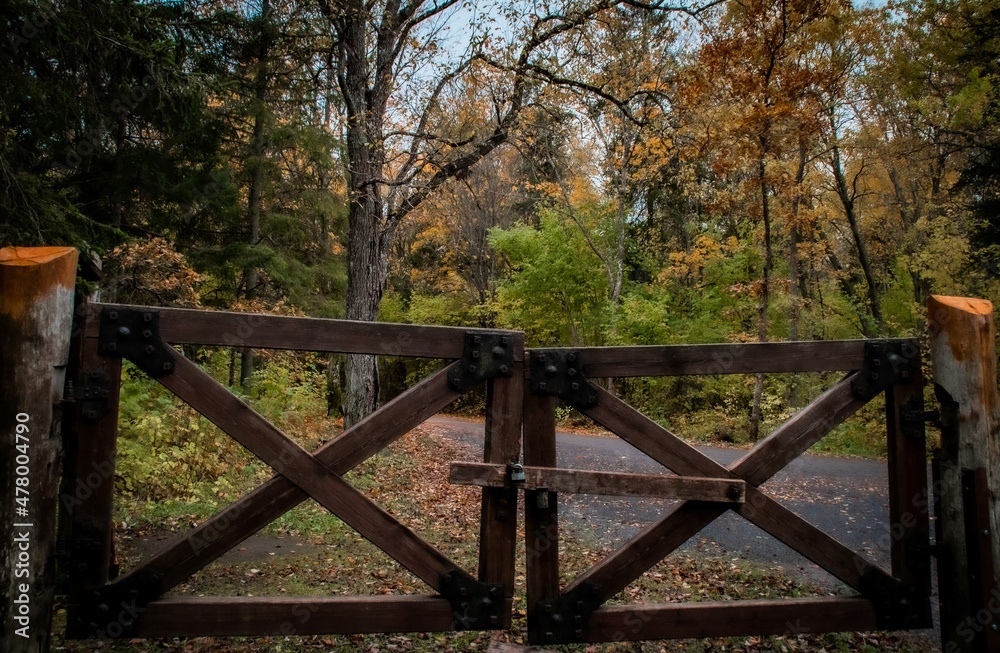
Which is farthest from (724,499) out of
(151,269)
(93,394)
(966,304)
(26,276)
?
(151,269)

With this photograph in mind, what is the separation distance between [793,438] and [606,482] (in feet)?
3.69

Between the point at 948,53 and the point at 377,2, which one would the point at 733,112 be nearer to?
the point at 948,53

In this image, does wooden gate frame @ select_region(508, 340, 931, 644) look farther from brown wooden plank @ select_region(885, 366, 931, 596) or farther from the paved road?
the paved road

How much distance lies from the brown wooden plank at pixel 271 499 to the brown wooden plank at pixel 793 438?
170 centimetres

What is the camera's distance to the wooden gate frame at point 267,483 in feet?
9.36

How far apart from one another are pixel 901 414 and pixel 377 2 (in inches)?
452

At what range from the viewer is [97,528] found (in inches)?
113

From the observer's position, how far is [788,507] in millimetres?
9039

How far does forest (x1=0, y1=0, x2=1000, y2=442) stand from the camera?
10249 mm

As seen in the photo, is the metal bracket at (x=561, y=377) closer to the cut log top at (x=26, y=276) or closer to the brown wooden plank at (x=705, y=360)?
the brown wooden plank at (x=705, y=360)

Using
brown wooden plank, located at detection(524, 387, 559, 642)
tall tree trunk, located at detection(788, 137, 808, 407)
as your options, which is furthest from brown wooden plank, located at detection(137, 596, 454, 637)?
tall tree trunk, located at detection(788, 137, 808, 407)

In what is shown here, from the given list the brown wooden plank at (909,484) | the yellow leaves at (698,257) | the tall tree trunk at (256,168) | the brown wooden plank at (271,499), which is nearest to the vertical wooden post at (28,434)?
the brown wooden plank at (271,499)

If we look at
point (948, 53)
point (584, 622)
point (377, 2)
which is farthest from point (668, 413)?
point (584, 622)

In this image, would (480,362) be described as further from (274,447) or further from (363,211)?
(363,211)
